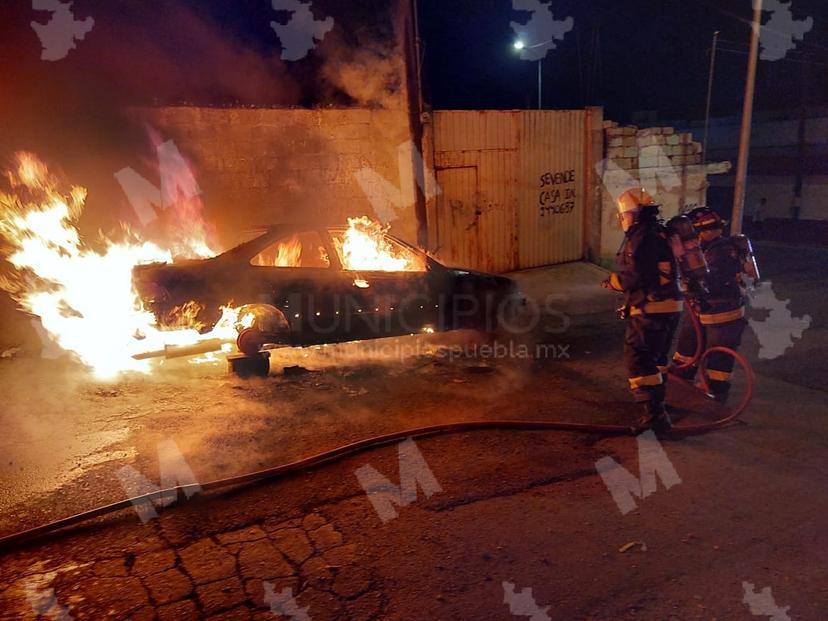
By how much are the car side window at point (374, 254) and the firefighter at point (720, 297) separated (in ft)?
9.24

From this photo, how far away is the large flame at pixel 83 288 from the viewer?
6027 millimetres

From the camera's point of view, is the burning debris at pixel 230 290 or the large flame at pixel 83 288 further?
the large flame at pixel 83 288

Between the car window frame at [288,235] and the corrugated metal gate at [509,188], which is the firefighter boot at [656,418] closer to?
the car window frame at [288,235]

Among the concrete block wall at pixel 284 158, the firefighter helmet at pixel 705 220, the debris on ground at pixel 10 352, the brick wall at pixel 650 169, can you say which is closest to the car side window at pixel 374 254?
the concrete block wall at pixel 284 158

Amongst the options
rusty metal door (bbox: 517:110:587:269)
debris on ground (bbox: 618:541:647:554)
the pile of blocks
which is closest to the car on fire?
debris on ground (bbox: 618:541:647:554)

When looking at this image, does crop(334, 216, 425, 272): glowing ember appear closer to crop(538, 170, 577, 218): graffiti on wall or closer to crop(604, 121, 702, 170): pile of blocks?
crop(538, 170, 577, 218): graffiti on wall

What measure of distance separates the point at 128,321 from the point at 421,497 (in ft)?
12.6

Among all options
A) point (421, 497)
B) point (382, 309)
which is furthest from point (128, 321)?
point (421, 497)

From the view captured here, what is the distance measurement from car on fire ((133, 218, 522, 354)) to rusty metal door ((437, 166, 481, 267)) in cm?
398

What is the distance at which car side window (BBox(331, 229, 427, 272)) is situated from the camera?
6.38m

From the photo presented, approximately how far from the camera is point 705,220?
17.5 ft

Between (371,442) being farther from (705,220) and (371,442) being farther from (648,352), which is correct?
(705,220)

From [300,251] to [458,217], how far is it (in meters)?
5.15

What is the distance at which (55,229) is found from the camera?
6559 mm
